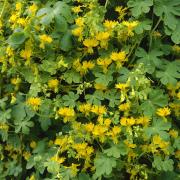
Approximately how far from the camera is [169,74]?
7.39ft

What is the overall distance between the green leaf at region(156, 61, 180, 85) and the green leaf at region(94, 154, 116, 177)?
17.5 inches

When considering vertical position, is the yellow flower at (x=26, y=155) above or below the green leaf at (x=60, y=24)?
below

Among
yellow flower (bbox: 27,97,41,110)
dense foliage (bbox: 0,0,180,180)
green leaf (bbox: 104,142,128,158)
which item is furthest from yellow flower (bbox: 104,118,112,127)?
A: yellow flower (bbox: 27,97,41,110)

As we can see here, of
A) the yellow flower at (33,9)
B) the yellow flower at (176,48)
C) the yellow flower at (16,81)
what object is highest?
the yellow flower at (33,9)

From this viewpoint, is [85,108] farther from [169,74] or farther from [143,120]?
[169,74]

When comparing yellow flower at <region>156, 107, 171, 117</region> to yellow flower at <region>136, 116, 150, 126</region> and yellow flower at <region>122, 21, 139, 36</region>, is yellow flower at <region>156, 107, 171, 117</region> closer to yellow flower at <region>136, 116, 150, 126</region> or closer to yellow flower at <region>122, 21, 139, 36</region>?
yellow flower at <region>136, 116, 150, 126</region>

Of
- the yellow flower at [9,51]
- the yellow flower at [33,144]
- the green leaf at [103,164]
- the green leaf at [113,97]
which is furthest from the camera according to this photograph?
the yellow flower at [33,144]

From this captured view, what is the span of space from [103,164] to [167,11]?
2.59ft

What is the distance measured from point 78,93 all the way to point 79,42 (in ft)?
0.88

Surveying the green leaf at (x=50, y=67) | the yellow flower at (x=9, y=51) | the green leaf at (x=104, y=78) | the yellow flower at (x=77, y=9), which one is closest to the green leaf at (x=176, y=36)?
the green leaf at (x=104, y=78)

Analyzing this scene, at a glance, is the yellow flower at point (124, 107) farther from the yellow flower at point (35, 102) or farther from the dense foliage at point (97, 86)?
the yellow flower at point (35, 102)

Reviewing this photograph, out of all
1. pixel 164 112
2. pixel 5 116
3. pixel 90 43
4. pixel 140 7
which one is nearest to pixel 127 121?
pixel 164 112

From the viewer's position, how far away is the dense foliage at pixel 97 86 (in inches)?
85.8

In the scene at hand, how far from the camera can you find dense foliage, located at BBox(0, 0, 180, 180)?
2.18m
